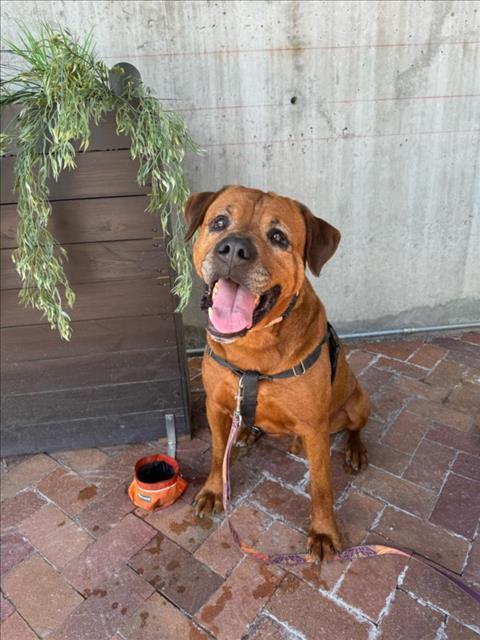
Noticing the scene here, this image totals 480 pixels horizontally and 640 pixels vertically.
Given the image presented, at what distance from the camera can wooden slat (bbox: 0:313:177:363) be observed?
270 centimetres

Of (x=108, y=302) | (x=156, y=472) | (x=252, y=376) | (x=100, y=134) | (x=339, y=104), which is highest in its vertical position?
(x=339, y=104)

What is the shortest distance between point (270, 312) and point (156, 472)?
136cm

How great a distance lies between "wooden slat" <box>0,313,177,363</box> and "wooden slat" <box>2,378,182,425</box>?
266 millimetres

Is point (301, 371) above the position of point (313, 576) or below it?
above

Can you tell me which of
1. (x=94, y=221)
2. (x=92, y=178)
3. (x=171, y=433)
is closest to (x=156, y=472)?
(x=171, y=433)

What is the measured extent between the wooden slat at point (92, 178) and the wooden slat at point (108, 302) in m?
0.51

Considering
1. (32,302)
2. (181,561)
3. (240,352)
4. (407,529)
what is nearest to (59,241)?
(32,302)

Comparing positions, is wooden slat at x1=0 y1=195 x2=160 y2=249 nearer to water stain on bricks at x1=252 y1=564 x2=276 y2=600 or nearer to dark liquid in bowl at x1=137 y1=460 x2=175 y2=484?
dark liquid in bowl at x1=137 y1=460 x2=175 y2=484

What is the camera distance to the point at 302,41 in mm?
3189

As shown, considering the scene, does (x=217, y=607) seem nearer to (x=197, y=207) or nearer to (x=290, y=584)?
(x=290, y=584)

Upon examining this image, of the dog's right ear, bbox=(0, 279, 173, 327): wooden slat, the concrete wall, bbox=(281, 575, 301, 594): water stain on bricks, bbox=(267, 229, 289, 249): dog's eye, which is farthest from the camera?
the concrete wall

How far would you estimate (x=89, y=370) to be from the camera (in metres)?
2.84

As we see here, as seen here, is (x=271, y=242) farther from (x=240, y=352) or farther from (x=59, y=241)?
(x=59, y=241)

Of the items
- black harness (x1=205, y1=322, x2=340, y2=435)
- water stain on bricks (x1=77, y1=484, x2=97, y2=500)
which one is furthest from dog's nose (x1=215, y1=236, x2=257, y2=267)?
water stain on bricks (x1=77, y1=484, x2=97, y2=500)
